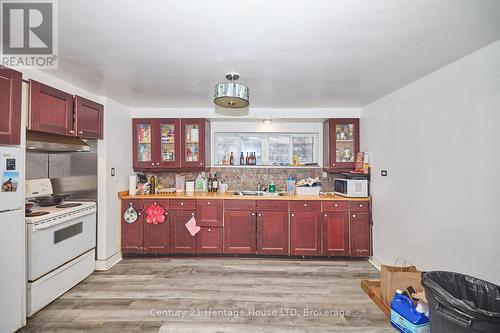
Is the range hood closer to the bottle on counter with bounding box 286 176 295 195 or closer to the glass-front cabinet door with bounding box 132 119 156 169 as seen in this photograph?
the glass-front cabinet door with bounding box 132 119 156 169

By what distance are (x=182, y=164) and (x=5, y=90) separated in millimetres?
2123

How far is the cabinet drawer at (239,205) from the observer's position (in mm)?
3369

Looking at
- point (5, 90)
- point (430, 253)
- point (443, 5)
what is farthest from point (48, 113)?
point (430, 253)

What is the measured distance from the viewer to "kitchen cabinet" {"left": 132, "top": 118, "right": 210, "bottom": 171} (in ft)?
11.9

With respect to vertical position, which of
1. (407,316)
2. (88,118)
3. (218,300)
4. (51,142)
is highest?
(88,118)

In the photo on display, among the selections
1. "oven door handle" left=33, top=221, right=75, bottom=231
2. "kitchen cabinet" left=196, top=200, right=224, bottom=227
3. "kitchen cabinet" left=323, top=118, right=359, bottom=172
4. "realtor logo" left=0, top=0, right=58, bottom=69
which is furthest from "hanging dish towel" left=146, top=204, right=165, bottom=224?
"kitchen cabinet" left=323, top=118, right=359, bottom=172

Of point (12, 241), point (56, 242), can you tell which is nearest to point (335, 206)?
Result: point (56, 242)

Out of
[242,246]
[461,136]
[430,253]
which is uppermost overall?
[461,136]

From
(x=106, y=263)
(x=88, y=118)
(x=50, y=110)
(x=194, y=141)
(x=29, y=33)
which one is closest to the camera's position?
(x=29, y=33)

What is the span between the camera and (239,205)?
338cm

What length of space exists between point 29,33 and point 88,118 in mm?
1349

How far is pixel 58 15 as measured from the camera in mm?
1385

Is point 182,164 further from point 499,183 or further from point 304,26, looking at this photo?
point 499,183

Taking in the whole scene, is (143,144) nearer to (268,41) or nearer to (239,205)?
(239,205)
